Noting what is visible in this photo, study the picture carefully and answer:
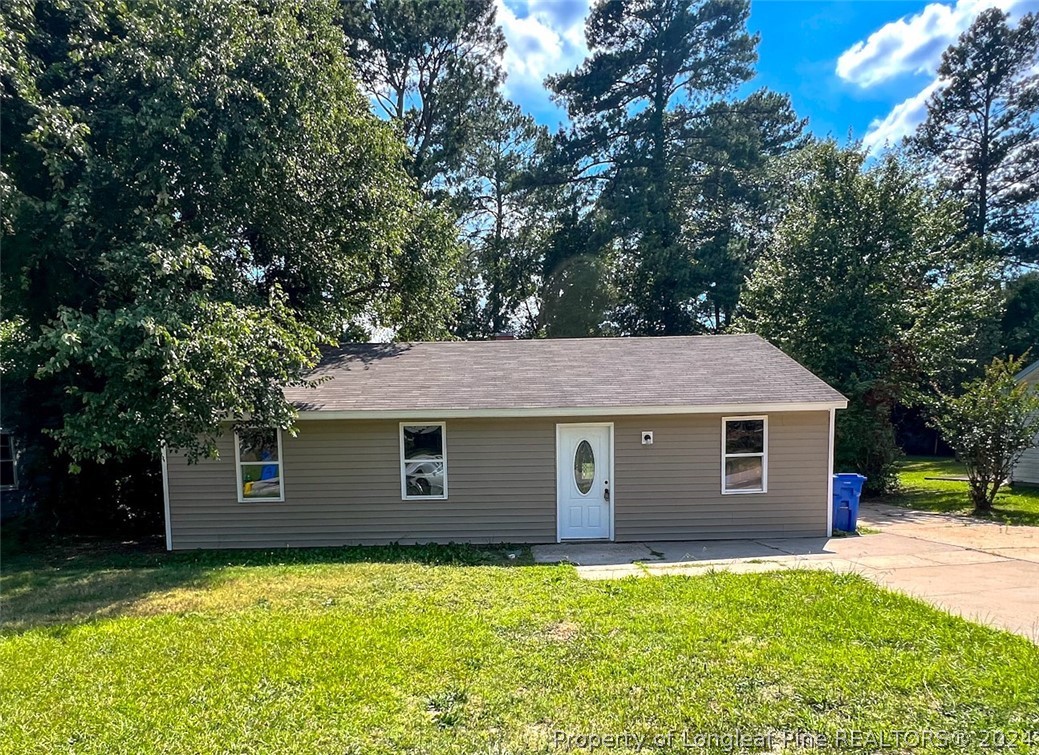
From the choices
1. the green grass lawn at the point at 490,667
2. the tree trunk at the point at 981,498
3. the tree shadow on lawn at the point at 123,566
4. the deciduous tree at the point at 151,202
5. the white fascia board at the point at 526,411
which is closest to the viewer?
the green grass lawn at the point at 490,667

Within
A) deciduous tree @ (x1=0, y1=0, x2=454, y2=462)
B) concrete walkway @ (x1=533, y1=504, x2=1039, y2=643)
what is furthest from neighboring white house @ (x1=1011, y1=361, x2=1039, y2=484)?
deciduous tree @ (x1=0, y1=0, x2=454, y2=462)

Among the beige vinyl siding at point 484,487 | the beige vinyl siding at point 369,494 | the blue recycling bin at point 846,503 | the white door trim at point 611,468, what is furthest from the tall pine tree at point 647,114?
the beige vinyl siding at point 369,494

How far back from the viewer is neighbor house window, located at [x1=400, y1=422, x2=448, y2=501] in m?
9.82

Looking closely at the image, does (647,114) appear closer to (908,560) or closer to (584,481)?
(584,481)

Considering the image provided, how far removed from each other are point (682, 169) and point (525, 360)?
18.8 m

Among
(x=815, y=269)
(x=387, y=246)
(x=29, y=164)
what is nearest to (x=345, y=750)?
(x=29, y=164)

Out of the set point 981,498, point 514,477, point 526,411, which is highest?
point 526,411

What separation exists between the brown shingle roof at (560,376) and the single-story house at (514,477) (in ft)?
0.31

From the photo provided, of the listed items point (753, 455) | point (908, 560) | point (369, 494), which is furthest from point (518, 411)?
point (908, 560)

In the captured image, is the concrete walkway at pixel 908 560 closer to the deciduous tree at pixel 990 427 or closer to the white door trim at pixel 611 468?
the white door trim at pixel 611 468

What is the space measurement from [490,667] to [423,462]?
218 inches

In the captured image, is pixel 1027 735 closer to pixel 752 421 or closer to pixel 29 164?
pixel 752 421

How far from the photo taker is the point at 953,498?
14.4 metres

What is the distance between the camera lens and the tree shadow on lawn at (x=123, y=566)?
6367 millimetres
